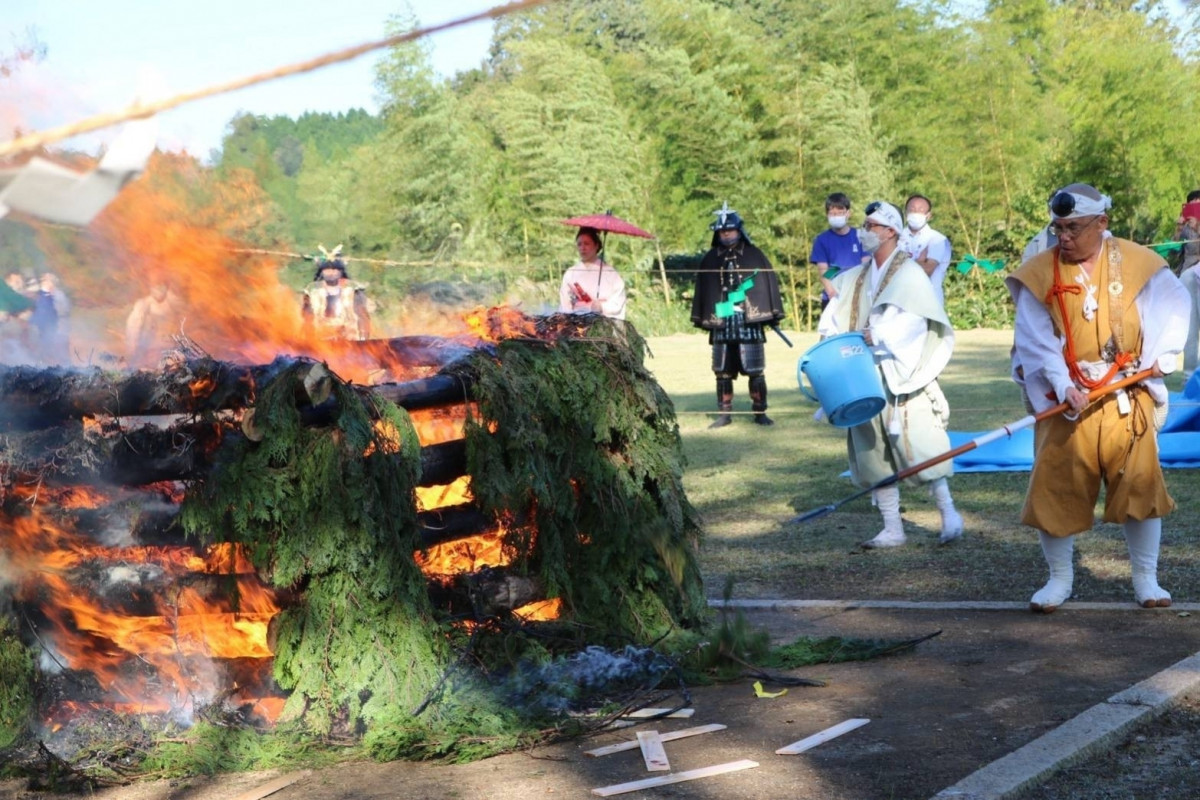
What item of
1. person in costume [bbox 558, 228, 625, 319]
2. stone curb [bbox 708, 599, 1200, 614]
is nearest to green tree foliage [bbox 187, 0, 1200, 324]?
person in costume [bbox 558, 228, 625, 319]

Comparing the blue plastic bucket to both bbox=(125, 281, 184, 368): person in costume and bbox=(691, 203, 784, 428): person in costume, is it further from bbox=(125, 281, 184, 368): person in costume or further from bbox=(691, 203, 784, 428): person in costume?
bbox=(691, 203, 784, 428): person in costume

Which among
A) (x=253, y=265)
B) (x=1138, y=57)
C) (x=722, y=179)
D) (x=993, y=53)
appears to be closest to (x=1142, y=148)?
(x=1138, y=57)

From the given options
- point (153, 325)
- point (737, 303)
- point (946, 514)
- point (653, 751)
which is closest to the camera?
point (653, 751)

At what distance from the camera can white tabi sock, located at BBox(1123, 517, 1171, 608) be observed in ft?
21.3

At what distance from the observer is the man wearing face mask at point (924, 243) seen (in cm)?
1207

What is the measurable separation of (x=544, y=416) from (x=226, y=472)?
1282 mm

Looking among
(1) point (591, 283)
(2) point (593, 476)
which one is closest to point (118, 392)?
(2) point (593, 476)

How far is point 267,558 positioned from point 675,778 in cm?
155

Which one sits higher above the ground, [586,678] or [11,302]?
[11,302]

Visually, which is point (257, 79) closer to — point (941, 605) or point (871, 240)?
point (941, 605)

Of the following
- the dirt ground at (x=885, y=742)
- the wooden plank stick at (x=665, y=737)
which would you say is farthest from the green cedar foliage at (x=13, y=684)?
the wooden plank stick at (x=665, y=737)

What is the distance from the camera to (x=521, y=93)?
3525cm

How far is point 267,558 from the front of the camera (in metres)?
4.95

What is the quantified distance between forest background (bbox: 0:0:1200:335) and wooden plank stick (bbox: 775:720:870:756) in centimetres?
2152
